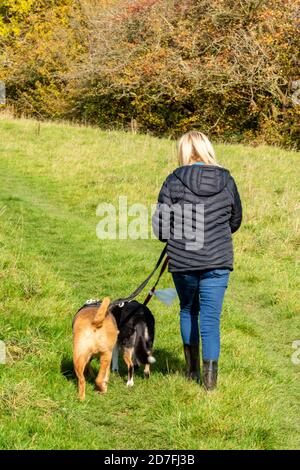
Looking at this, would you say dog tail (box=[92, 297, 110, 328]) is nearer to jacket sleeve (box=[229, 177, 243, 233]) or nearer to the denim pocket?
the denim pocket

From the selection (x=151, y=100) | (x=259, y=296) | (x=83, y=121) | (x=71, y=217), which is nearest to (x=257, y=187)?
(x=71, y=217)

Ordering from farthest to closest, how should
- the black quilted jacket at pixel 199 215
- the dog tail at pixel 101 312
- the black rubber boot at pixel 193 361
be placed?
the black rubber boot at pixel 193 361 → the black quilted jacket at pixel 199 215 → the dog tail at pixel 101 312

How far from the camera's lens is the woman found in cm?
528

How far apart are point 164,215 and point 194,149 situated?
1.99 ft

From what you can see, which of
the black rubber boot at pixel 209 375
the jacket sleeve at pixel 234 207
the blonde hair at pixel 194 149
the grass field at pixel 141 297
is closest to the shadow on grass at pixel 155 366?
the grass field at pixel 141 297

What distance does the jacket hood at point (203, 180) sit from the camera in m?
5.28

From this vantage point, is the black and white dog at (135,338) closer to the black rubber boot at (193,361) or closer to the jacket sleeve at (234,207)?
the black rubber boot at (193,361)

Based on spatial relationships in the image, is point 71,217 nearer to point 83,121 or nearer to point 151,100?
point 151,100

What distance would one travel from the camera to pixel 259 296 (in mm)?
9055

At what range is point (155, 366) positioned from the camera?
617 centimetres

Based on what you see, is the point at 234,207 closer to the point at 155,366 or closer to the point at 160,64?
the point at 155,366

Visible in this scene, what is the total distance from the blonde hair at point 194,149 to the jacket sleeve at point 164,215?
0.28m

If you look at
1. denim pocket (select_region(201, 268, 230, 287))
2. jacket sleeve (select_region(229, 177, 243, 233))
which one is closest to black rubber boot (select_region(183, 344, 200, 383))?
denim pocket (select_region(201, 268, 230, 287))

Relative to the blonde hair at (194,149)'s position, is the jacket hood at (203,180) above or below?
below
